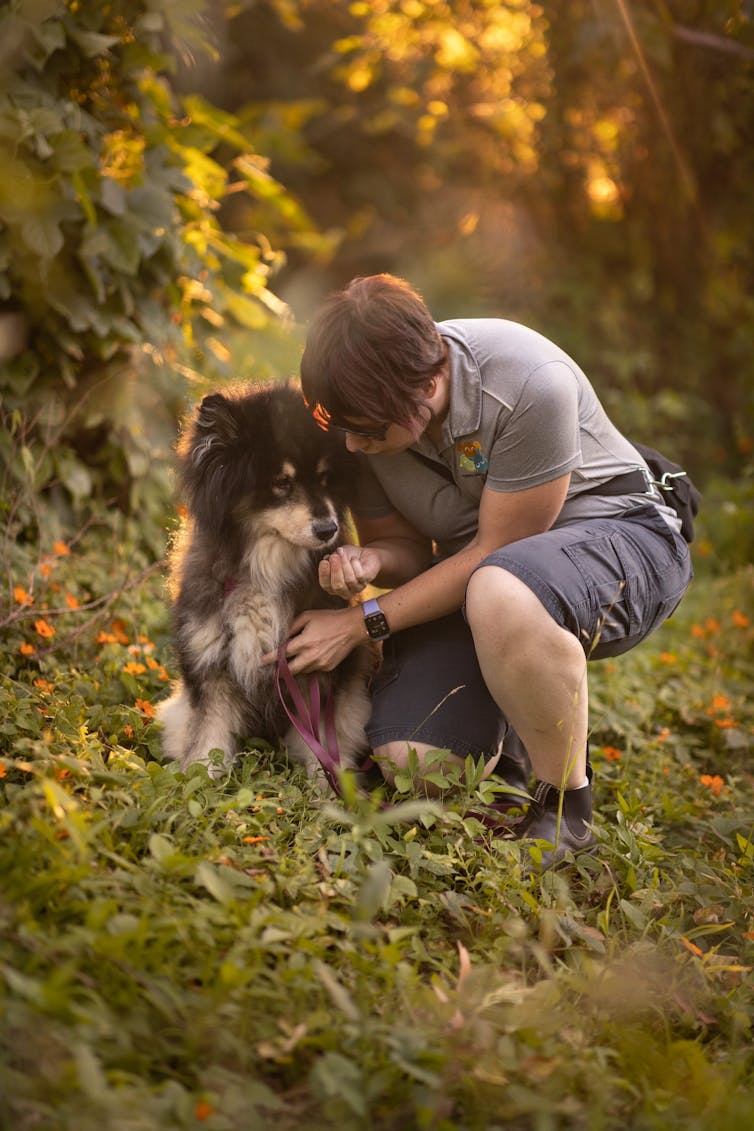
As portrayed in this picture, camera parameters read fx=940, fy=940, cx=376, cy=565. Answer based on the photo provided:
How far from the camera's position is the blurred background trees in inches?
126

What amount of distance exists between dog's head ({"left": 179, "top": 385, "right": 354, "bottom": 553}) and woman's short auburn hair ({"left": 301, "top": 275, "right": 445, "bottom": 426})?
19 cm

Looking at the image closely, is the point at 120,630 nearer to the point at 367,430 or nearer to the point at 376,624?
the point at 376,624

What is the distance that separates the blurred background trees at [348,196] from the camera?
10.5 feet

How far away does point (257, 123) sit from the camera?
6379 mm

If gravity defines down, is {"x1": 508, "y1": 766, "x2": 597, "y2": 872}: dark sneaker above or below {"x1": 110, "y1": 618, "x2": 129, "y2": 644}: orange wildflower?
above

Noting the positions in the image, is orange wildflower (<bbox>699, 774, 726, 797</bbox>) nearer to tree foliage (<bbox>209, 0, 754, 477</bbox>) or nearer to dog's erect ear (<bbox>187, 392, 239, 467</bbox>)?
dog's erect ear (<bbox>187, 392, 239, 467</bbox>)

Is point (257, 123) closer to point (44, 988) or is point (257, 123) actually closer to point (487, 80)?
point (487, 80)

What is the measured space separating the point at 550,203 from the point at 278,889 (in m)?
6.50

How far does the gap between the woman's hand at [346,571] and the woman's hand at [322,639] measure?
0.07m

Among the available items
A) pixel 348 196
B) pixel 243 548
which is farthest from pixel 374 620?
pixel 348 196

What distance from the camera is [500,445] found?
2371 mm

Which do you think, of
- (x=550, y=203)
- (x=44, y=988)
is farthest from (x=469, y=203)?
(x=44, y=988)

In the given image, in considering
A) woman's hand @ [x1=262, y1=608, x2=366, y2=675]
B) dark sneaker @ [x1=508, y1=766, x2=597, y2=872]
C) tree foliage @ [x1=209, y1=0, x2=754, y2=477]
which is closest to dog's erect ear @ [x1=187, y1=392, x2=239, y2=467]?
woman's hand @ [x1=262, y1=608, x2=366, y2=675]

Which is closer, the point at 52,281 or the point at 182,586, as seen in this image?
the point at 182,586
